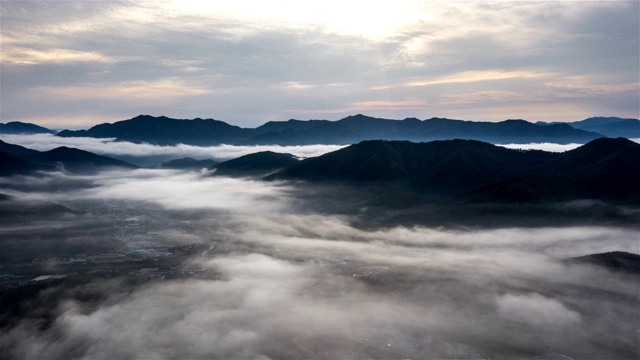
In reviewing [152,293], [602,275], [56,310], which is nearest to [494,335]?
[602,275]

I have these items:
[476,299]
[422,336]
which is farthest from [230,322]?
[476,299]

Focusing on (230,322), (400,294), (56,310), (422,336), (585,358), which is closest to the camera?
(585,358)

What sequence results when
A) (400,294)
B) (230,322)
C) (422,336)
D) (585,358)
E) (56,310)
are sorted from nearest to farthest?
(585,358)
(422,336)
(230,322)
(56,310)
(400,294)

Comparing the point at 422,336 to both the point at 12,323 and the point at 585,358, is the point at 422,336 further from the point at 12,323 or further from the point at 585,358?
the point at 12,323

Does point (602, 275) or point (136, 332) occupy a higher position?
point (602, 275)

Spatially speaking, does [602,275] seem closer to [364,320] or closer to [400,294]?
[400,294]

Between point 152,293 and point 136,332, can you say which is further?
point 152,293
